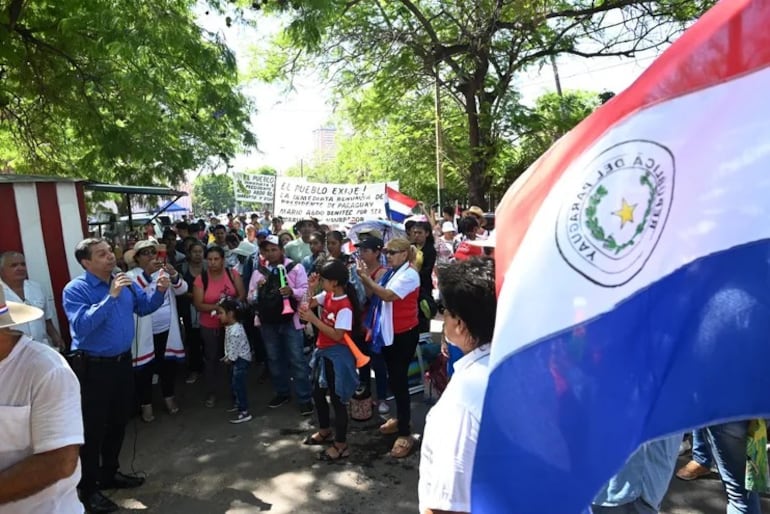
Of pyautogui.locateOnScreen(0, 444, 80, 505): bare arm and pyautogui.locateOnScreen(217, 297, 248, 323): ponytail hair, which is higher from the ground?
pyautogui.locateOnScreen(0, 444, 80, 505): bare arm

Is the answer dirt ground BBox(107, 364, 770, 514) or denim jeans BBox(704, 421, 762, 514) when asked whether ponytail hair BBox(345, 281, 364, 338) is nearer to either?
dirt ground BBox(107, 364, 770, 514)

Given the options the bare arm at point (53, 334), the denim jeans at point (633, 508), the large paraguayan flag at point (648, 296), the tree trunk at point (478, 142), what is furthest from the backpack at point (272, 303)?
the tree trunk at point (478, 142)

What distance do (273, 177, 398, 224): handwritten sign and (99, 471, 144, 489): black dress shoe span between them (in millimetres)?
5910

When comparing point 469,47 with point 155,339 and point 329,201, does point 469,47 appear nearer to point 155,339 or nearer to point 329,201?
point 329,201

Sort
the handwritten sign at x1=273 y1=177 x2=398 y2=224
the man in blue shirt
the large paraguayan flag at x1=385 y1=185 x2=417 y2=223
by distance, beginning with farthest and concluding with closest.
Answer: the handwritten sign at x1=273 y1=177 x2=398 y2=224 → the large paraguayan flag at x1=385 y1=185 x2=417 y2=223 → the man in blue shirt

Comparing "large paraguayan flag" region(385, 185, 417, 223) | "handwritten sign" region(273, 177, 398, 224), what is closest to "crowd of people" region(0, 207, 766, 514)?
"large paraguayan flag" region(385, 185, 417, 223)

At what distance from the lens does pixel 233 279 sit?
578 cm

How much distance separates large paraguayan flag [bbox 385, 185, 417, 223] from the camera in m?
9.27

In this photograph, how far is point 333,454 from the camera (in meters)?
4.43

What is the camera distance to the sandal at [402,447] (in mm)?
4441

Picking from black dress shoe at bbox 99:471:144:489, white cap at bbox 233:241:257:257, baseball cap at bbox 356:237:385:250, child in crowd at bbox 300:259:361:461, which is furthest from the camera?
white cap at bbox 233:241:257:257

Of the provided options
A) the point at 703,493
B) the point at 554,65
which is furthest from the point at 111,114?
the point at 554,65

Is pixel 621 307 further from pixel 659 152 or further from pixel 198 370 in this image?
pixel 198 370

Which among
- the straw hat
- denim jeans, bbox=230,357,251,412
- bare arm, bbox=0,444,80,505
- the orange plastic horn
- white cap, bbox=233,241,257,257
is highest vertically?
the straw hat
